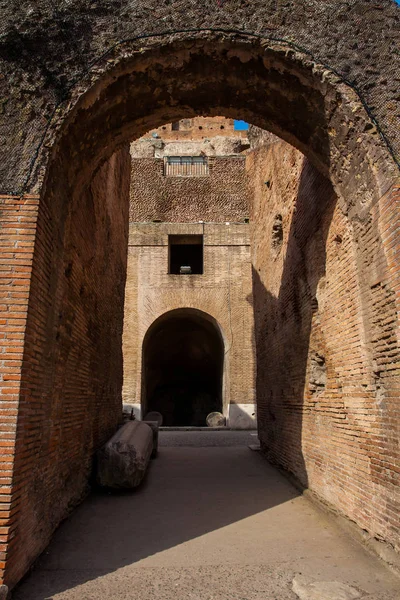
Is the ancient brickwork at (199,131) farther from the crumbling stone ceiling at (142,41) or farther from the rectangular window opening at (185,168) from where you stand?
the crumbling stone ceiling at (142,41)

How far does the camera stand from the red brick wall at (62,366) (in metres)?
3.23

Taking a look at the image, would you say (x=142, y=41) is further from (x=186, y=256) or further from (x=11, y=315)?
(x=186, y=256)

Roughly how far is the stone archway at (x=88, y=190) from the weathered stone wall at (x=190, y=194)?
11657 mm

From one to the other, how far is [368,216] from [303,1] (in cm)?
221

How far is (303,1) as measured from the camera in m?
4.08

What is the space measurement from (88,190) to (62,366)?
234cm

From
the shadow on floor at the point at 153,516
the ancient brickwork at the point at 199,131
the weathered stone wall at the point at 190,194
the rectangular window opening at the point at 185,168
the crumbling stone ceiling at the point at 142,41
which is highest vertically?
the ancient brickwork at the point at 199,131

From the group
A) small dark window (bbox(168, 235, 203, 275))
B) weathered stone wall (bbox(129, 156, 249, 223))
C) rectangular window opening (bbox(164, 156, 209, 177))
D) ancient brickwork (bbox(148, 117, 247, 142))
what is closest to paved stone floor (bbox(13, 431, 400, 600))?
weathered stone wall (bbox(129, 156, 249, 223))

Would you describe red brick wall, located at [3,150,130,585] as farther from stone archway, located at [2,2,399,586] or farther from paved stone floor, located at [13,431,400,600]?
paved stone floor, located at [13,431,400,600]

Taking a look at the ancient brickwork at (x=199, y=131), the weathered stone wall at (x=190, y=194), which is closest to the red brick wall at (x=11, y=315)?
the weathered stone wall at (x=190, y=194)

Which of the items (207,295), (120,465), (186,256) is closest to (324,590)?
(120,465)

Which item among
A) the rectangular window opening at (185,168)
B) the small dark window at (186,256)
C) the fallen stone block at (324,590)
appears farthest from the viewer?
the small dark window at (186,256)

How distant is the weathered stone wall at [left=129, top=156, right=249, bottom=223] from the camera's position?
661 inches

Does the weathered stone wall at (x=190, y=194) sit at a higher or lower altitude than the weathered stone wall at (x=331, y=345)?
higher
